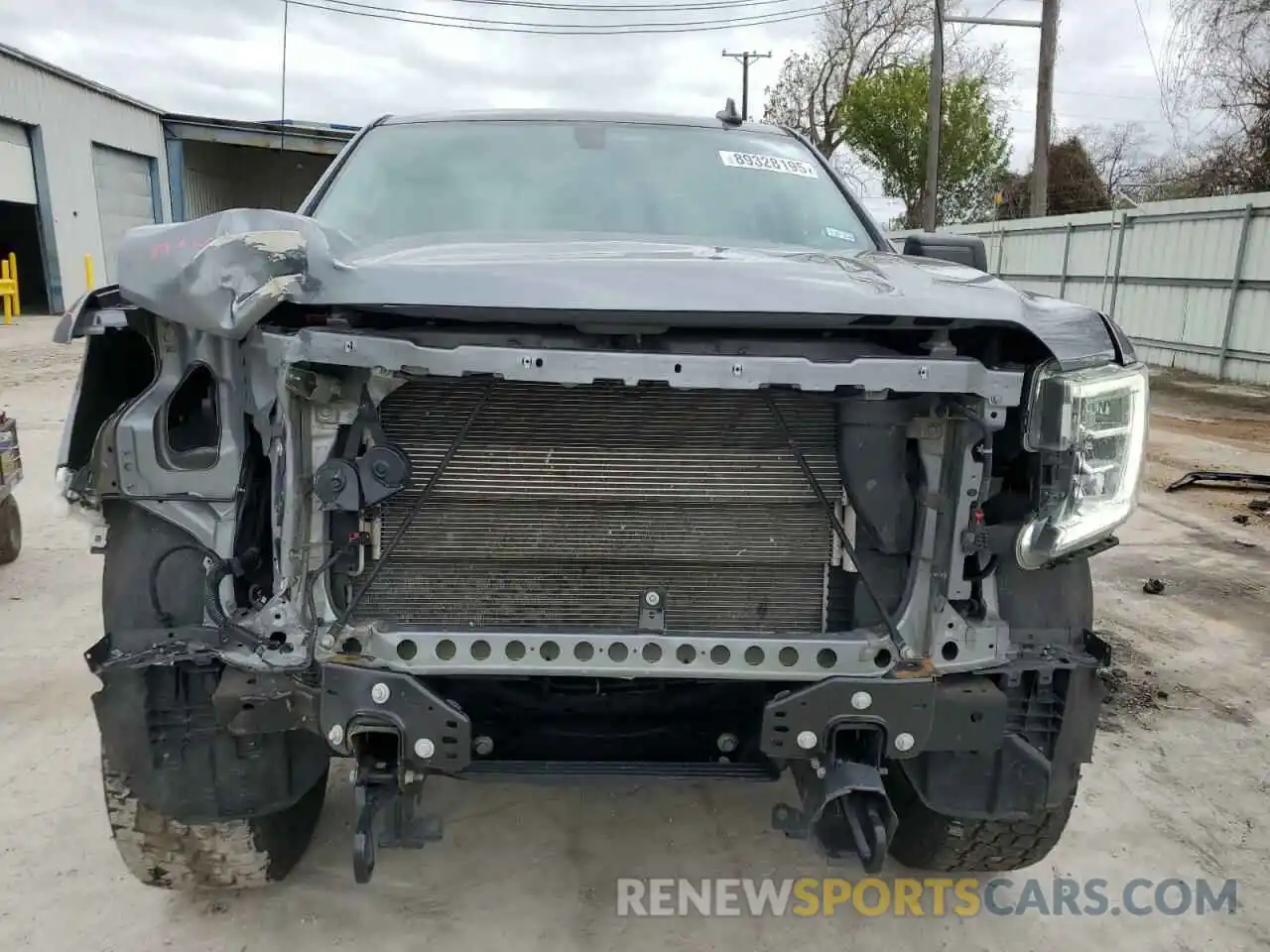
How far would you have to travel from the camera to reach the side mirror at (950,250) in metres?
3.10

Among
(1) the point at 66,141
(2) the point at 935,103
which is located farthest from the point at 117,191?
(2) the point at 935,103

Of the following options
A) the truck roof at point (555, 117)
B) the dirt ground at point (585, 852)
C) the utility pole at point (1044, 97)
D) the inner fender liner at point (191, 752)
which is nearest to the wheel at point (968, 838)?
the dirt ground at point (585, 852)

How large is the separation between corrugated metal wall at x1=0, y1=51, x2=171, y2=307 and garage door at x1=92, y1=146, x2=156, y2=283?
0.27 m

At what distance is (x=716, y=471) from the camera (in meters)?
2.07

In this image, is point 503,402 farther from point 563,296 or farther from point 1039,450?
point 1039,450

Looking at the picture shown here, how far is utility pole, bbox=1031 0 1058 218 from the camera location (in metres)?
18.8

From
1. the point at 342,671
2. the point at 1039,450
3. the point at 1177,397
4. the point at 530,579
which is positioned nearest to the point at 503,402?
the point at 530,579

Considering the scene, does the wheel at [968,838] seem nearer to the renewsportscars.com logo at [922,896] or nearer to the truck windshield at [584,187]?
the renewsportscars.com logo at [922,896]

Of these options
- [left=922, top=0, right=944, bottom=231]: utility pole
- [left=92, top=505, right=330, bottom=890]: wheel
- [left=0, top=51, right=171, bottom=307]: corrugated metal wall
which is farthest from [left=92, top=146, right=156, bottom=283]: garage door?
[left=92, top=505, right=330, bottom=890]: wheel

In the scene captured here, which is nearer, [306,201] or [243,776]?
[243,776]

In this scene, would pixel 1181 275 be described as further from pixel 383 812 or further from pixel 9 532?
pixel 383 812

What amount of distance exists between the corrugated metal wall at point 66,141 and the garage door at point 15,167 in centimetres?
20

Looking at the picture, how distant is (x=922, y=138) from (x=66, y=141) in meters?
24.8

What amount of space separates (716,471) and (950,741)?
0.75 m
